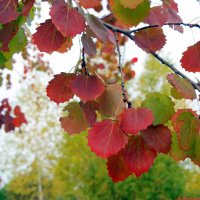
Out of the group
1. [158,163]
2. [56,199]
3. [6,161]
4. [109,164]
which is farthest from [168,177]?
[56,199]

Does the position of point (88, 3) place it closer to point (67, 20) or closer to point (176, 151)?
point (67, 20)

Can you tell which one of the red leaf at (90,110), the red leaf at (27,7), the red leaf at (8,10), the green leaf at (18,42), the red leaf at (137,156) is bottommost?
the red leaf at (137,156)

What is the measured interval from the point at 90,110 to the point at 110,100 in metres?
0.05

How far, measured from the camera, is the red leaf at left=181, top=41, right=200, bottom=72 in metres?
1.14

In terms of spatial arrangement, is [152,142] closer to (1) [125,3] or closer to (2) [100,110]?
(2) [100,110]

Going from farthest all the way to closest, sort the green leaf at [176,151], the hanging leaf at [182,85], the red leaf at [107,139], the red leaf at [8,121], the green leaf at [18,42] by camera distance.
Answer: the red leaf at [8,121] → the green leaf at [18,42] → the green leaf at [176,151] → the hanging leaf at [182,85] → the red leaf at [107,139]

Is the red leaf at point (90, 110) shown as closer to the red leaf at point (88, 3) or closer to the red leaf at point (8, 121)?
the red leaf at point (88, 3)

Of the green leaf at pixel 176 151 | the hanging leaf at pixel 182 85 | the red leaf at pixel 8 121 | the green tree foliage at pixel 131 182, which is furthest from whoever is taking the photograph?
the green tree foliage at pixel 131 182

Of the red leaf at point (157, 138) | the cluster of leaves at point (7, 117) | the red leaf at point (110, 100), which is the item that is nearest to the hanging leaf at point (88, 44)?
the red leaf at point (110, 100)

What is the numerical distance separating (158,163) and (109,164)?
10177 mm

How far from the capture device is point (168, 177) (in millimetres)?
11219

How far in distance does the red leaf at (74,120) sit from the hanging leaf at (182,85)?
230mm

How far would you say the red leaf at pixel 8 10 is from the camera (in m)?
1.12

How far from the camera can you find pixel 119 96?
1.17 m
